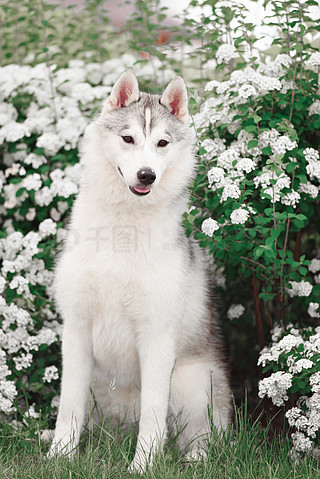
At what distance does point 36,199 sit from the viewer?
4445mm

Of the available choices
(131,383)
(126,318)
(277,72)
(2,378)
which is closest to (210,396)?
(131,383)

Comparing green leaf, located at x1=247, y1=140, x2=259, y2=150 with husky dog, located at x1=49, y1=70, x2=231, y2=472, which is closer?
husky dog, located at x1=49, y1=70, x2=231, y2=472

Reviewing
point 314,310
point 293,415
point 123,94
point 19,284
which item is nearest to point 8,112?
point 19,284

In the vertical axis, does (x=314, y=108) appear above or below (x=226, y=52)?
below

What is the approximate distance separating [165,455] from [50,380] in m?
1.00

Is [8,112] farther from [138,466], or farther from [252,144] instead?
[138,466]

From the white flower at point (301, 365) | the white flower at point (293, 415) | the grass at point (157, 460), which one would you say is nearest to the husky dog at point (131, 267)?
the grass at point (157, 460)

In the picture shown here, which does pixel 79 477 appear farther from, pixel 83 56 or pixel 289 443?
pixel 83 56

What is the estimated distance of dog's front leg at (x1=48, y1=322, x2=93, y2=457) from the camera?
3498 mm

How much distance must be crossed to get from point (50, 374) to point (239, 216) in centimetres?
159

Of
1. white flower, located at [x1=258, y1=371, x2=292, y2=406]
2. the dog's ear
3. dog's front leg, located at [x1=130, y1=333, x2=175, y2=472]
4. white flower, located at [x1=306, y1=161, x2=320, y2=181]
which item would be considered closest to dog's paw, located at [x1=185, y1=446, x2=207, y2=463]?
dog's front leg, located at [x1=130, y1=333, x2=175, y2=472]

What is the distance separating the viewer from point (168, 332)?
3408mm

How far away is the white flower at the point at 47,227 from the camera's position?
427 cm

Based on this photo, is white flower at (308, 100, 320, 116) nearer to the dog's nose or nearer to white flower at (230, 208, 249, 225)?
white flower at (230, 208, 249, 225)
